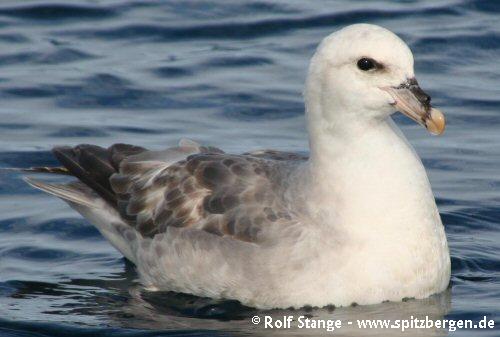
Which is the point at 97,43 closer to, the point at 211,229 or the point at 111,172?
the point at 111,172

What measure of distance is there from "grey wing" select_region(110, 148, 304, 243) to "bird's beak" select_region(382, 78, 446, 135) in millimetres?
962

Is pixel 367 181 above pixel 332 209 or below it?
above

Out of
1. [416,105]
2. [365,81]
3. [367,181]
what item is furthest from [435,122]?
[367,181]

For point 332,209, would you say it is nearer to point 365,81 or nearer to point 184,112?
point 365,81

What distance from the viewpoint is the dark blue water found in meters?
9.00

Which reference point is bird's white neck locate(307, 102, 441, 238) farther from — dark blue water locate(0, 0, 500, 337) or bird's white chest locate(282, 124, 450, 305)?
dark blue water locate(0, 0, 500, 337)

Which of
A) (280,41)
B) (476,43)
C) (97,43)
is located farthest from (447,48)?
(97,43)

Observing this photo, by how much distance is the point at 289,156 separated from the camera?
9664 mm

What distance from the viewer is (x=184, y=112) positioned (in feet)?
43.1

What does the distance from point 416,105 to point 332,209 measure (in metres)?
0.81

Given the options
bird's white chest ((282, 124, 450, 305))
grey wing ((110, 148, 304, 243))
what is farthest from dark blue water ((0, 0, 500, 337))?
grey wing ((110, 148, 304, 243))

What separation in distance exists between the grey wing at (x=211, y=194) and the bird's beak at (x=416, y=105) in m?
0.96

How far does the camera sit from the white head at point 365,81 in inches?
330

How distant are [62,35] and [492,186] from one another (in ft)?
19.8
